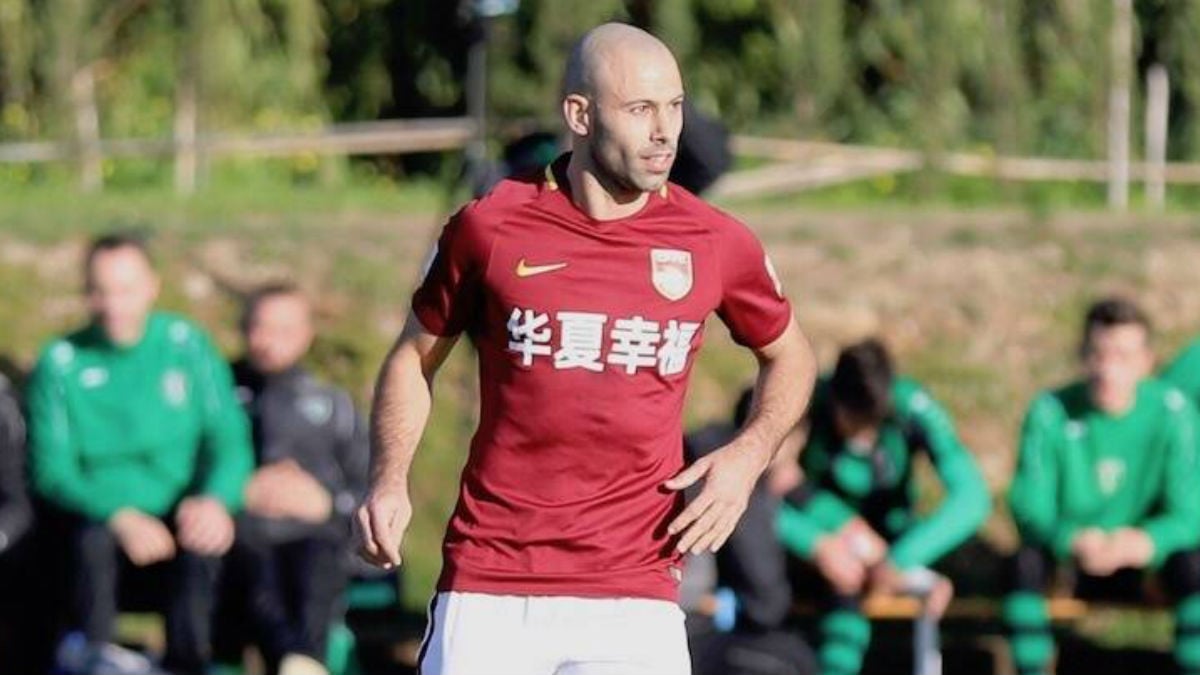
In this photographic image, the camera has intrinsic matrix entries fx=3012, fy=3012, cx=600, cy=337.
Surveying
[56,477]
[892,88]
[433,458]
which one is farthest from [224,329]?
[892,88]

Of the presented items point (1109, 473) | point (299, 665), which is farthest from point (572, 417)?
point (1109, 473)

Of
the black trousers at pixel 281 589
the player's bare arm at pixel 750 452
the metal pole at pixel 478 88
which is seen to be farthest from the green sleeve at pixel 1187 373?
the player's bare arm at pixel 750 452

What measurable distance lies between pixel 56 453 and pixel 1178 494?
3429 millimetres

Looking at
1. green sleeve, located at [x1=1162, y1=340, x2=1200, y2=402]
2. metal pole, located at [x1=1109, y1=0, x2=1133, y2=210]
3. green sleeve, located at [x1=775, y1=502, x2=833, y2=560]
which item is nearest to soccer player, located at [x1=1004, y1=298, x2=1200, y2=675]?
green sleeve, located at [x1=1162, y1=340, x2=1200, y2=402]

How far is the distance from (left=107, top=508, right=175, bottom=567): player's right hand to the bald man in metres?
3.32

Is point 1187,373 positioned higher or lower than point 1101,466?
higher

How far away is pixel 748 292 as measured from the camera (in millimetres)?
5777

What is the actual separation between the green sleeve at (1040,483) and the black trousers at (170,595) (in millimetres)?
2488

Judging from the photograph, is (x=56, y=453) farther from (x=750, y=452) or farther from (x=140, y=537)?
(x=750, y=452)

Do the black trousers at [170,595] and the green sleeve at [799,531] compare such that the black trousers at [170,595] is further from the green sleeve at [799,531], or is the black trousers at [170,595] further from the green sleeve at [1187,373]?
the green sleeve at [1187,373]

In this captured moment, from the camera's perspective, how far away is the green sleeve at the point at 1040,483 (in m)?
9.31

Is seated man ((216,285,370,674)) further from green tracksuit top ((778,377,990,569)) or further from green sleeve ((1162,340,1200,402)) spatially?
green sleeve ((1162,340,1200,402))

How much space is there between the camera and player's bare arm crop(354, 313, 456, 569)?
18.5 ft

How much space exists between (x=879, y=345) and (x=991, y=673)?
1459mm
